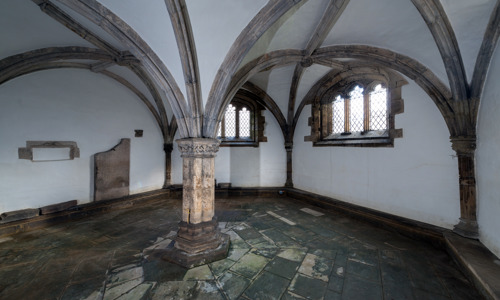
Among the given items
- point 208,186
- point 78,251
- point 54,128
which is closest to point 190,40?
point 208,186

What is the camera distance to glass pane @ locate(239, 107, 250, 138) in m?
7.41

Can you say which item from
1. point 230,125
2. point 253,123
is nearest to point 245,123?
point 253,123

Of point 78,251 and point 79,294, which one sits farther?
point 78,251

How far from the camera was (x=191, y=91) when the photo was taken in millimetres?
3066

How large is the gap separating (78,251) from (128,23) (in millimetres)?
3726

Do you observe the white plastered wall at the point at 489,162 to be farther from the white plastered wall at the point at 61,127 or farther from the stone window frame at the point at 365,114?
the white plastered wall at the point at 61,127

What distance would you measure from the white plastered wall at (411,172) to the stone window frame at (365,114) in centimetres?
14

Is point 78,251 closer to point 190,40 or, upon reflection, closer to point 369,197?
point 190,40

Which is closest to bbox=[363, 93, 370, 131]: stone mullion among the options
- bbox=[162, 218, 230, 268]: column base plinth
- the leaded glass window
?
the leaded glass window

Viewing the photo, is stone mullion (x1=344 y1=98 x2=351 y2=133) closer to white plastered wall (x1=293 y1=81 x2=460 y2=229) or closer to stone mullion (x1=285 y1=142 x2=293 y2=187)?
white plastered wall (x1=293 y1=81 x2=460 y2=229)

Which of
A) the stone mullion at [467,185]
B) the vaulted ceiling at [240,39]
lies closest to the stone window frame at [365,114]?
the vaulted ceiling at [240,39]

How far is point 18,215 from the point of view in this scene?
405 centimetres

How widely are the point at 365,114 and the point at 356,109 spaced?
0.33 metres

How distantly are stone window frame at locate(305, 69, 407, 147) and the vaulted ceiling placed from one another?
683mm
